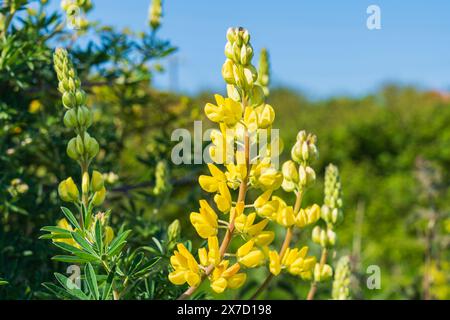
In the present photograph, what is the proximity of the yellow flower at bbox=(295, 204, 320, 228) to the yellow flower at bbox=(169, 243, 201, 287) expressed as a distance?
256 mm

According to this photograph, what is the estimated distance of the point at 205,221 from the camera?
1146 mm

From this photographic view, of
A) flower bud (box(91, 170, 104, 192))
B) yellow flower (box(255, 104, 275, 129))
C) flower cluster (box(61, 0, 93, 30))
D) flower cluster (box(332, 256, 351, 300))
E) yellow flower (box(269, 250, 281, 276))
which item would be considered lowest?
flower cluster (box(332, 256, 351, 300))

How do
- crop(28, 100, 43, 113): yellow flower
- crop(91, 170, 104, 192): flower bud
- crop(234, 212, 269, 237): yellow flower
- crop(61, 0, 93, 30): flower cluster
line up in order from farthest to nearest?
crop(28, 100, 43, 113): yellow flower
crop(61, 0, 93, 30): flower cluster
crop(91, 170, 104, 192): flower bud
crop(234, 212, 269, 237): yellow flower

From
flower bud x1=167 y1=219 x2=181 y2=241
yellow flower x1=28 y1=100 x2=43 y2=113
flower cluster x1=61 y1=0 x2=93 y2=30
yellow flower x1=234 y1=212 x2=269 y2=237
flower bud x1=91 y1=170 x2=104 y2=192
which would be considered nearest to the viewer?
yellow flower x1=234 y1=212 x2=269 y2=237

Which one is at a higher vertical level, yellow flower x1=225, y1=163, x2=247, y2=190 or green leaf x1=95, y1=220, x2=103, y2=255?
yellow flower x1=225, y1=163, x2=247, y2=190

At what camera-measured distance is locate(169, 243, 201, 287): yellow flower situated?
114cm

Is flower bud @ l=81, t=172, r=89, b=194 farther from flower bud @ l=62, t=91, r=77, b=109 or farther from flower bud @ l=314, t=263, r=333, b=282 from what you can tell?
flower bud @ l=314, t=263, r=333, b=282

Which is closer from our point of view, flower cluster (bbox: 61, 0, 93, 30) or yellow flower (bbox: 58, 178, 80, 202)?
yellow flower (bbox: 58, 178, 80, 202)

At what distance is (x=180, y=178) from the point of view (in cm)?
237

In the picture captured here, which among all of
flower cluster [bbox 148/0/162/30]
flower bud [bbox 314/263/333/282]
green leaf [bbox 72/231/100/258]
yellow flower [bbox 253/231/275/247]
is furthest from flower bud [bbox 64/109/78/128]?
flower cluster [bbox 148/0/162/30]

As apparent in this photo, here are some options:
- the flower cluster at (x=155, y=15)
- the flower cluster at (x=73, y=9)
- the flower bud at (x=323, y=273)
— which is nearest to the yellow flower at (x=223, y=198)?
the flower bud at (x=323, y=273)

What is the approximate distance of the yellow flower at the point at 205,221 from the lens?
3.73ft
